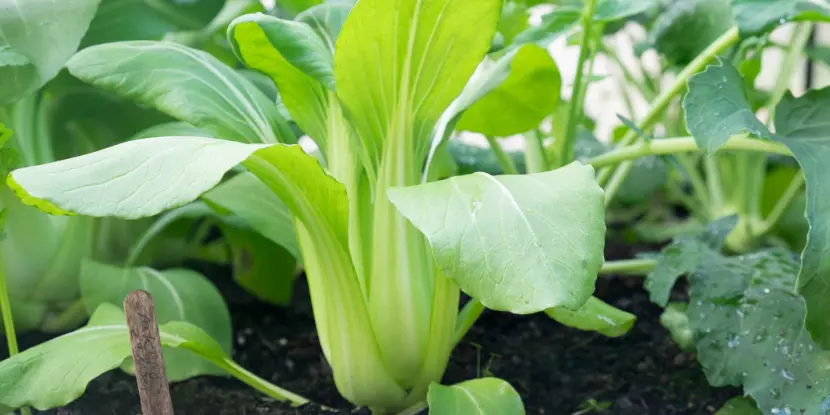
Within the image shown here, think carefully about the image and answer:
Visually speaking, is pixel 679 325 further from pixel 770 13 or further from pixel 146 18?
pixel 146 18

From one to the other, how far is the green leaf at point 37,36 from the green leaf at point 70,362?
11.0 inches

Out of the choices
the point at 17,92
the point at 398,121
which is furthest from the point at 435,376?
the point at 17,92

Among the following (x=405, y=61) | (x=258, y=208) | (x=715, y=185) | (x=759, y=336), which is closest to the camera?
(x=405, y=61)


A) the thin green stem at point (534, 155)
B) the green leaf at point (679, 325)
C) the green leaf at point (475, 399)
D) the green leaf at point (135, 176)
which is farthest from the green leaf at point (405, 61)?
the green leaf at point (679, 325)

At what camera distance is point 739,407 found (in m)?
0.74

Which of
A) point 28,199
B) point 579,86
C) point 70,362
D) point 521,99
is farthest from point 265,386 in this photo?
point 579,86

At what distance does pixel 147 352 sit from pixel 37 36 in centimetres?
43

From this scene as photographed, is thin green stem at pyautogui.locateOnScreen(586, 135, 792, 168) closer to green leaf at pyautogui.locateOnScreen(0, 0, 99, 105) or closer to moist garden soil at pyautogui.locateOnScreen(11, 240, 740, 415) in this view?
moist garden soil at pyautogui.locateOnScreen(11, 240, 740, 415)

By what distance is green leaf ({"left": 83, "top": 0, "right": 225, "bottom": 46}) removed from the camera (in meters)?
0.96

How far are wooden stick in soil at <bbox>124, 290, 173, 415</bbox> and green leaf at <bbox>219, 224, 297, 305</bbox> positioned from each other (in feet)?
1.76

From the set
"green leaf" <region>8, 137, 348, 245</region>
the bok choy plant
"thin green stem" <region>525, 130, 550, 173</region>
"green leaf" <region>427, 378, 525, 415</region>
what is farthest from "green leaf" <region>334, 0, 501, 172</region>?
"thin green stem" <region>525, 130, 550, 173</region>

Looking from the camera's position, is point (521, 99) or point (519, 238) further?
point (521, 99)

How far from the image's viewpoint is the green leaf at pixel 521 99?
0.78m

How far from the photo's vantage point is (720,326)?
2.43 feet
